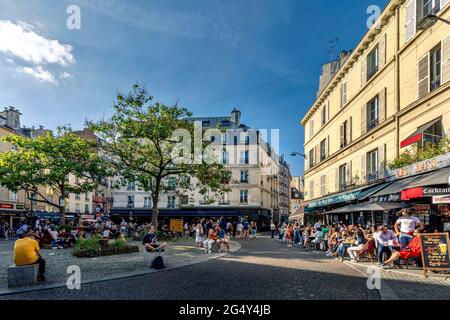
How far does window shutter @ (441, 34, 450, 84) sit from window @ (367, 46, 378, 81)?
667 centimetres

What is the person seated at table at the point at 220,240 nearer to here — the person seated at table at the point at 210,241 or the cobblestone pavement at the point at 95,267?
the person seated at table at the point at 210,241

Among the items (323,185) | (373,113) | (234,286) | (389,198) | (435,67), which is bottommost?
(234,286)

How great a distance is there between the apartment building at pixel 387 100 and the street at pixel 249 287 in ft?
24.8

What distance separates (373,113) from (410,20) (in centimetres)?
575

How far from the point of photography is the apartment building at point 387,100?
45.8ft

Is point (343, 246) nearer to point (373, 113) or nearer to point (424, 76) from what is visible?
point (424, 76)

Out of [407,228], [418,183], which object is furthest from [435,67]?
[407,228]

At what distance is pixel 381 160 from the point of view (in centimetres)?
1869

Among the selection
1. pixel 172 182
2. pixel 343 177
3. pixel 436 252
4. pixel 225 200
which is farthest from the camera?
pixel 225 200

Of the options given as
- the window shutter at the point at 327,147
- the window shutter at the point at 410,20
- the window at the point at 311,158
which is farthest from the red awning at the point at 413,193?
the window at the point at 311,158

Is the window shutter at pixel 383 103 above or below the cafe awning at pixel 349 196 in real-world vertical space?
above
